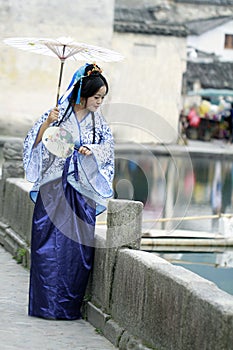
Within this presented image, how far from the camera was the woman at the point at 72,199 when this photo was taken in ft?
21.1

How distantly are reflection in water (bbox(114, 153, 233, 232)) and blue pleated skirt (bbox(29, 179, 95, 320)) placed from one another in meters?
1.39

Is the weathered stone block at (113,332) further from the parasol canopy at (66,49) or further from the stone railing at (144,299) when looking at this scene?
the parasol canopy at (66,49)

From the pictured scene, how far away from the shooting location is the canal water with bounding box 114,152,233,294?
9723 mm

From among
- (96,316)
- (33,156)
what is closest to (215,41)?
(33,156)

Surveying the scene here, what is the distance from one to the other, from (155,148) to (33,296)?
25.0 metres

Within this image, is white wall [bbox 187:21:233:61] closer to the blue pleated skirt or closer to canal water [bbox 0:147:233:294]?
canal water [bbox 0:147:233:294]

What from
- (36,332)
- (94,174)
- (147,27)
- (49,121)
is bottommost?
(36,332)

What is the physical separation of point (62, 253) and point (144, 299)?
1.04 meters

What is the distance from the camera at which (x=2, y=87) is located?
104ft

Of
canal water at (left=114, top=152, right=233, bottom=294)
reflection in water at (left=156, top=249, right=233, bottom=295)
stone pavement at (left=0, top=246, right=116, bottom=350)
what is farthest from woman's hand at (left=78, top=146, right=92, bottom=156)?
reflection in water at (left=156, top=249, right=233, bottom=295)

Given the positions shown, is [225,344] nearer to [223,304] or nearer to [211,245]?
[223,304]

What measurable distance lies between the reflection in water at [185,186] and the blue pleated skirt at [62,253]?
4.57 feet

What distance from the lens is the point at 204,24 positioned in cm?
5419

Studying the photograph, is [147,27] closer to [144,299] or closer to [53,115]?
[53,115]
